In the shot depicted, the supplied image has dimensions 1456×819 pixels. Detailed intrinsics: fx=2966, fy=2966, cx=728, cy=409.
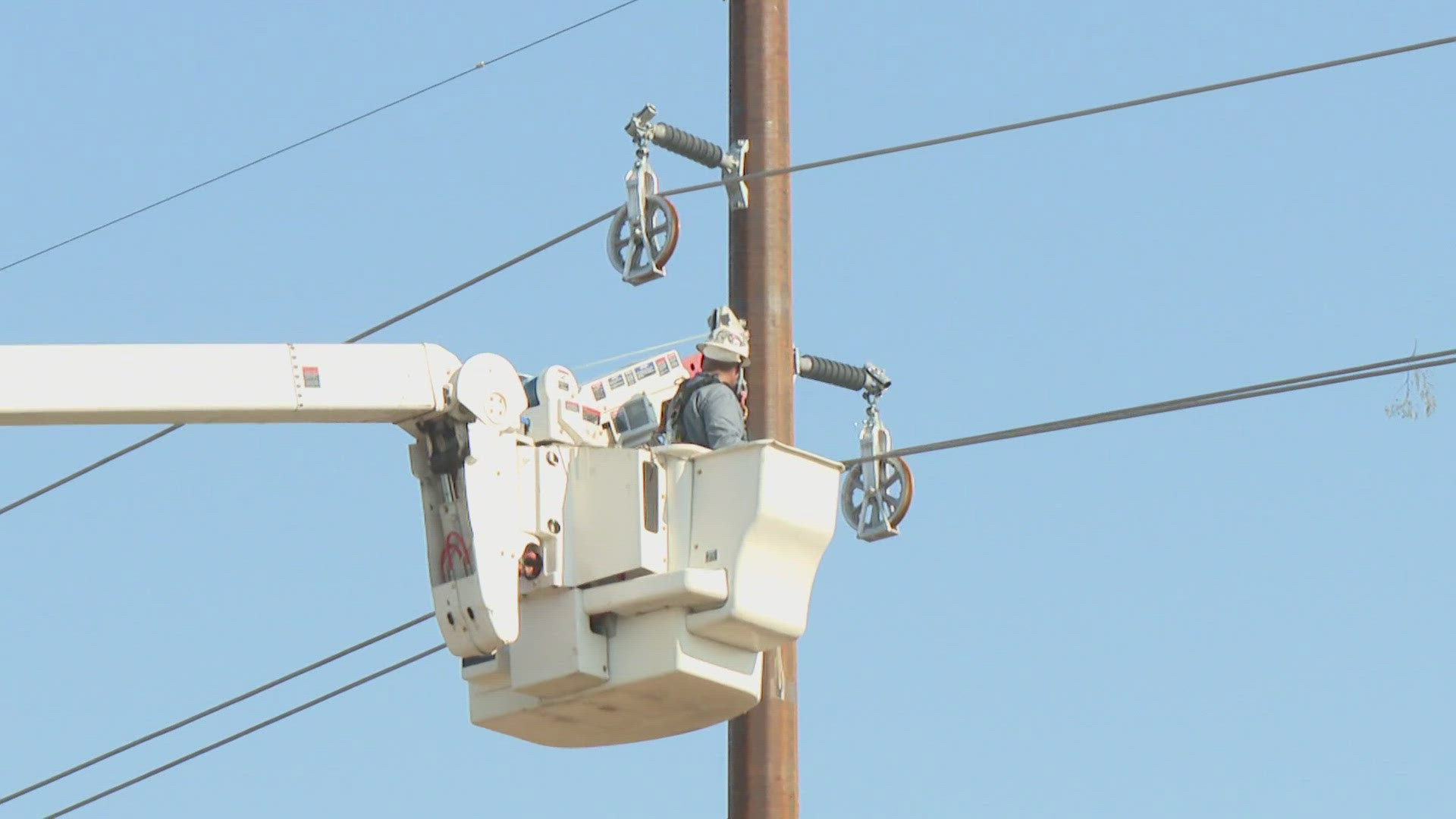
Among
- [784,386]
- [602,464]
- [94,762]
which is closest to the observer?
[602,464]

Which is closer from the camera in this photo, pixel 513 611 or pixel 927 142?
pixel 513 611

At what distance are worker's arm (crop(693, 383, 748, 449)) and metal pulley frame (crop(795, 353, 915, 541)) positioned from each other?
5.35 feet

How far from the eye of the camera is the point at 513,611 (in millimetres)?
11180

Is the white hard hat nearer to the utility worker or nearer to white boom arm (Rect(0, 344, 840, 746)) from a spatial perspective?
the utility worker

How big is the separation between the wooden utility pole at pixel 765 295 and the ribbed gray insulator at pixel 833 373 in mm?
374

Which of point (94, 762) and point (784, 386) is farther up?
point (784, 386)

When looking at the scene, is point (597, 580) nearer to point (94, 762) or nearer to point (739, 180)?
point (739, 180)

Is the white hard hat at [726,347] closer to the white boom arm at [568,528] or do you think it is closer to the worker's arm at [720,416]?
the worker's arm at [720,416]

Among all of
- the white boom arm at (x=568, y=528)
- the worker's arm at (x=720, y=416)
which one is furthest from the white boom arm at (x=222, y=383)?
the worker's arm at (x=720, y=416)

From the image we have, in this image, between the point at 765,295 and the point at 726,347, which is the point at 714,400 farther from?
the point at 765,295

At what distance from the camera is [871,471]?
45.9ft

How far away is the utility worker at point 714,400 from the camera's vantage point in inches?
470

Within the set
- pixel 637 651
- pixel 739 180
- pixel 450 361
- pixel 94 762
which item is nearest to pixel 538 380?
pixel 450 361

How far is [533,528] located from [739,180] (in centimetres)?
271
